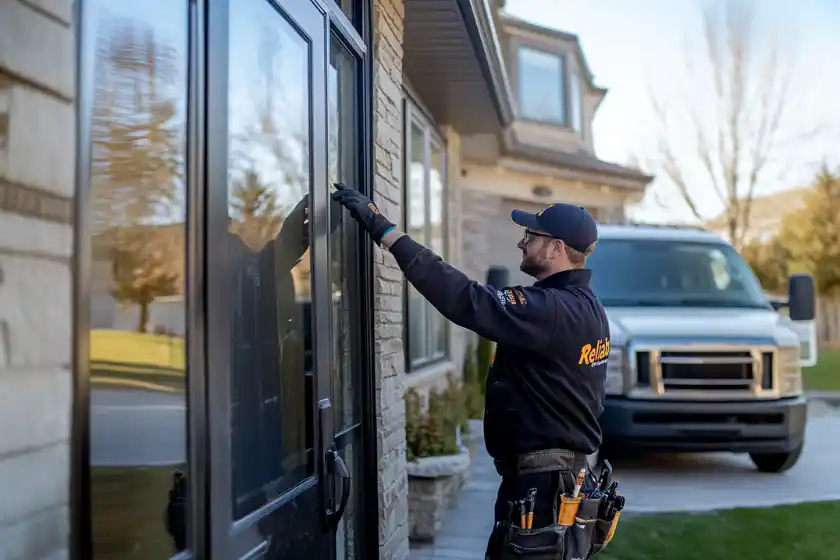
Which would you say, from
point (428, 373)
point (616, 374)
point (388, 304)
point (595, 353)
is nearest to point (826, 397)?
point (616, 374)

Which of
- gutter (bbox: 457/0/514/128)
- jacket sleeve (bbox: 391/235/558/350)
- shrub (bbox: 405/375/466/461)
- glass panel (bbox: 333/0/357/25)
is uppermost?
gutter (bbox: 457/0/514/128)

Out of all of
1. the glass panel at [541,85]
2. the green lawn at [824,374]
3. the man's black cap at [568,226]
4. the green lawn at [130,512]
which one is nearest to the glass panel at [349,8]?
the man's black cap at [568,226]

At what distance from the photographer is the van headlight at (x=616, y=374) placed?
24.5ft

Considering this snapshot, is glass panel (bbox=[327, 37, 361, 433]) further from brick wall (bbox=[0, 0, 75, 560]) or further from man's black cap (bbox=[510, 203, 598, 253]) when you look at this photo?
brick wall (bbox=[0, 0, 75, 560])

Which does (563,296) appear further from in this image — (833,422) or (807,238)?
(807,238)

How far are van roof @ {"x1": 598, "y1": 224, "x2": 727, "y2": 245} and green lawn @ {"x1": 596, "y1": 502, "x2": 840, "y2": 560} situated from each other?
3.37m

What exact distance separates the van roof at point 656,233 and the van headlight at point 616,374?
1.69 metres

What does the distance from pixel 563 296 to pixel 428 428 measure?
10.4ft

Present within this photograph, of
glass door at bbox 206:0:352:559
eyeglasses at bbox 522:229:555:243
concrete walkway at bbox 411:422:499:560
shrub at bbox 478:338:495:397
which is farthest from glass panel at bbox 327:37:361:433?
shrub at bbox 478:338:495:397

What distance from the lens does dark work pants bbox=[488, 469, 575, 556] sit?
2867 millimetres

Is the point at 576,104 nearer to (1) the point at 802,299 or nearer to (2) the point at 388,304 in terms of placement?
(1) the point at 802,299

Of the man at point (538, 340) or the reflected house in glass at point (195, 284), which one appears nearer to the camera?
the reflected house in glass at point (195, 284)

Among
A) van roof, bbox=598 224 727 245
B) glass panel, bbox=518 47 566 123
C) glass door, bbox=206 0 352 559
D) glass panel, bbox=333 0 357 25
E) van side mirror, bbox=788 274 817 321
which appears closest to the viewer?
glass door, bbox=206 0 352 559

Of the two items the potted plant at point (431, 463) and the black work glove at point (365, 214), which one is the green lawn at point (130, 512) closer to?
the black work glove at point (365, 214)
